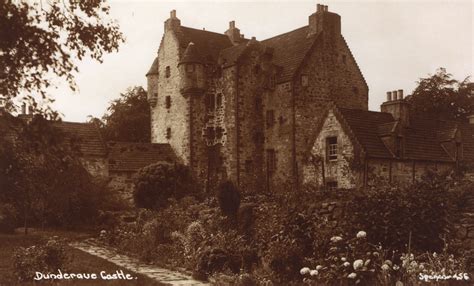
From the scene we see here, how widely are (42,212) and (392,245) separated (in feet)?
71.7

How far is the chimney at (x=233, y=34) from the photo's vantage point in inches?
1874

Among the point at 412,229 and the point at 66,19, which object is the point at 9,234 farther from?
the point at 412,229

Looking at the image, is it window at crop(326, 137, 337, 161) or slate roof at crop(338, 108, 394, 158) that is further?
window at crop(326, 137, 337, 161)

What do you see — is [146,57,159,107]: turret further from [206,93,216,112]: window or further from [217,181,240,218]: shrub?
[217,181,240,218]: shrub

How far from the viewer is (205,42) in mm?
44406

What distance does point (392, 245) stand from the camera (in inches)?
468

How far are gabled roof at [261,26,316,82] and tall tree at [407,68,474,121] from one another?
13.2 m

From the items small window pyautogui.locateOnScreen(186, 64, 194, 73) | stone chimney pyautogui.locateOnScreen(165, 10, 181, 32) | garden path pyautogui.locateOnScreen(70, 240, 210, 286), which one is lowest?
garden path pyautogui.locateOnScreen(70, 240, 210, 286)

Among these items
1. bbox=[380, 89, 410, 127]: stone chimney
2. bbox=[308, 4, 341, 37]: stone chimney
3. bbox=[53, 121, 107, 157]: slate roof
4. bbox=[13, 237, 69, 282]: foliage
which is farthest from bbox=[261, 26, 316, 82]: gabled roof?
bbox=[13, 237, 69, 282]: foliage

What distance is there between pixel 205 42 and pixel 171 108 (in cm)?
618

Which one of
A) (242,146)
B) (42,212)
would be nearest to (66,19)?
(42,212)

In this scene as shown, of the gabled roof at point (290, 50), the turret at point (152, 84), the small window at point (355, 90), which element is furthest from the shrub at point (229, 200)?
the turret at point (152, 84)

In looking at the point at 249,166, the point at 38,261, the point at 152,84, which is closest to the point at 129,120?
the point at 152,84

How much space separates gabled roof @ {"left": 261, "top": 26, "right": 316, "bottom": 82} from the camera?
39.9 meters
